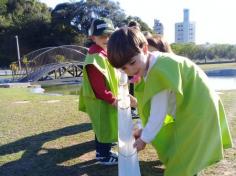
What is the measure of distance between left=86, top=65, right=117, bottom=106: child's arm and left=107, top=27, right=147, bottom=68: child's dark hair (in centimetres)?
139

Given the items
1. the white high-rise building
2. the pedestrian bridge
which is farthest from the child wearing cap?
the white high-rise building

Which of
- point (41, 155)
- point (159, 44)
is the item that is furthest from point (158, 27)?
point (159, 44)

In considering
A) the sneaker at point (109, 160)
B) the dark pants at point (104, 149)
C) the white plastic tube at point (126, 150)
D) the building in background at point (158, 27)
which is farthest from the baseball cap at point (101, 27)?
the building in background at point (158, 27)

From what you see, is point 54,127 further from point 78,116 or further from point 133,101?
point 133,101

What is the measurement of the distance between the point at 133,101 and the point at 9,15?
155 ft

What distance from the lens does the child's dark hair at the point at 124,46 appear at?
6.52ft

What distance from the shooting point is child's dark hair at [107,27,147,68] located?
199 cm

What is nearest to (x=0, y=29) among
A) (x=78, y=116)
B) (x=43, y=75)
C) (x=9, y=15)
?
(x=9, y=15)

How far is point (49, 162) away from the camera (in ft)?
12.9

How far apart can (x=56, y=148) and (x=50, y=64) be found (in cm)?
2032

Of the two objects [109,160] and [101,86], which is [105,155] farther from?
[101,86]

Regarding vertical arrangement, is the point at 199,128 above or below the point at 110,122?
above

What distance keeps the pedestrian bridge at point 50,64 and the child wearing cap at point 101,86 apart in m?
19.5

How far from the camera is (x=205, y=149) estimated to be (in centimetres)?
213
